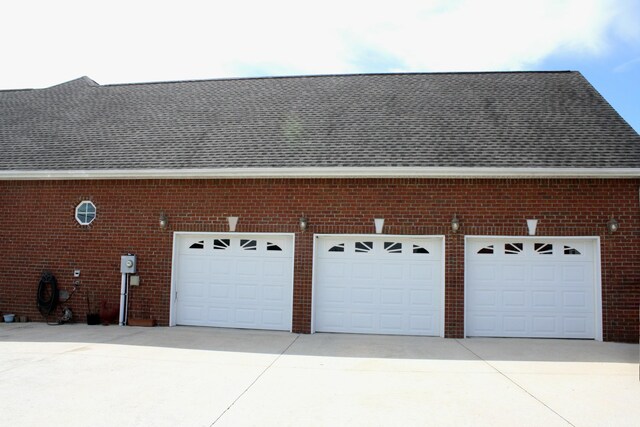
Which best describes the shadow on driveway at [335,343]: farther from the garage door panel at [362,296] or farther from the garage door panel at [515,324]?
the garage door panel at [362,296]

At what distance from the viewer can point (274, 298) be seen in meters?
9.97

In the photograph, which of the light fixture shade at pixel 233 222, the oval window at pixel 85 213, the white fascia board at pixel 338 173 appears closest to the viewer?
the white fascia board at pixel 338 173

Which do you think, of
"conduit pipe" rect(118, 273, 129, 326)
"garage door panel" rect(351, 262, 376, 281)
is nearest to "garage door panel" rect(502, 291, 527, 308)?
"garage door panel" rect(351, 262, 376, 281)

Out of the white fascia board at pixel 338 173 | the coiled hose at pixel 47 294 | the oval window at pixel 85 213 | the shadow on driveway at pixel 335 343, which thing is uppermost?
the white fascia board at pixel 338 173

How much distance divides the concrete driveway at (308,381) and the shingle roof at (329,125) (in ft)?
12.1

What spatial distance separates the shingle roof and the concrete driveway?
12.1ft

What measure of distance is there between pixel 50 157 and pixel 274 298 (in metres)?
6.59

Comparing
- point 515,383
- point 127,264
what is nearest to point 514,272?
point 515,383

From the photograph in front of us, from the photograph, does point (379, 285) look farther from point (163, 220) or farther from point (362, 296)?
point (163, 220)

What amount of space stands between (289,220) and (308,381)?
437 cm

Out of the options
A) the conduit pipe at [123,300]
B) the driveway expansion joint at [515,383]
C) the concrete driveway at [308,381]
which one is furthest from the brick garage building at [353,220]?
the driveway expansion joint at [515,383]

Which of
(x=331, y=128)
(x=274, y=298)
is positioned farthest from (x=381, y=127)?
(x=274, y=298)

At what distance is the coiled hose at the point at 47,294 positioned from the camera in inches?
415

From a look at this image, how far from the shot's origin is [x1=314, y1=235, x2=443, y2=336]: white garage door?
9594 mm
